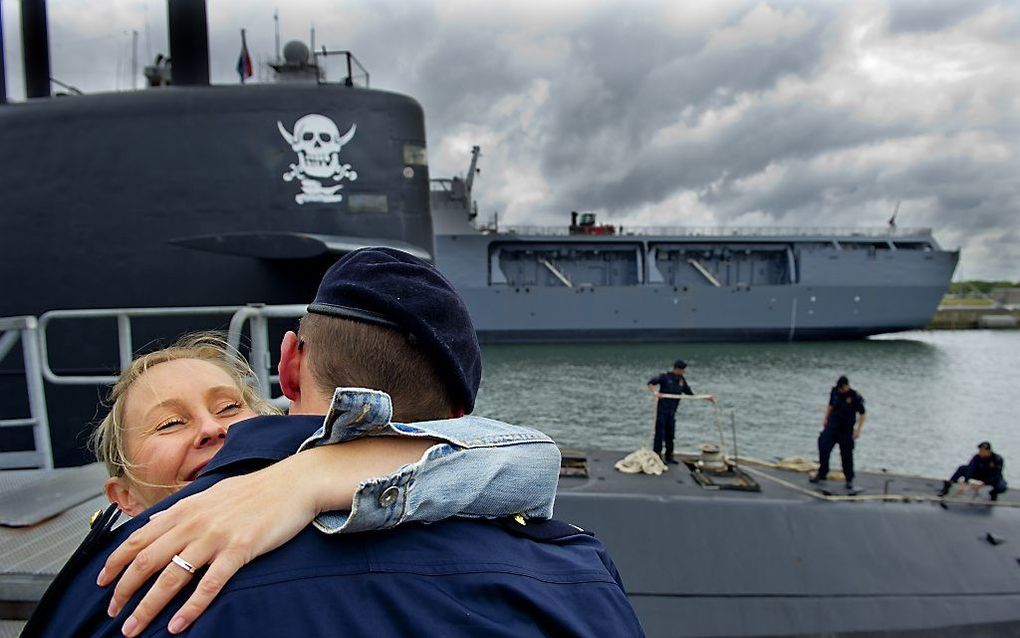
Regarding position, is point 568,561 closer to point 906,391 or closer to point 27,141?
point 27,141

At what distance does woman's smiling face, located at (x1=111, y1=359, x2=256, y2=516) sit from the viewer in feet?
4.74

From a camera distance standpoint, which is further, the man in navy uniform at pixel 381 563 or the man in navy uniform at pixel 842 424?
the man in navy uniform at pixel 842 424

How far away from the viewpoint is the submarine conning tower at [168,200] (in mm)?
5133

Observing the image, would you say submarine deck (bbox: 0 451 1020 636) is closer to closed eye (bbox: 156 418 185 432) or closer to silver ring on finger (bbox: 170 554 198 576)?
closed eye (bbox: 156 418 185 432)

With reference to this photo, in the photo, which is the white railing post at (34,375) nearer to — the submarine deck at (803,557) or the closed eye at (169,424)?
the closed eye at (169,424)

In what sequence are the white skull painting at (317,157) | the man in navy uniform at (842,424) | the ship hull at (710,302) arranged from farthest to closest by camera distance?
the ship hull at (710,302) < the man in navy uniform at (842,424) < the white skull painting at (317,157)

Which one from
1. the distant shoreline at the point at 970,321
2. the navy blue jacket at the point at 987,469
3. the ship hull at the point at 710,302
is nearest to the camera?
the navy blue jacket at the point at 987,469

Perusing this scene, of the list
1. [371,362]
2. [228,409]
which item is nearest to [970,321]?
[228,409]

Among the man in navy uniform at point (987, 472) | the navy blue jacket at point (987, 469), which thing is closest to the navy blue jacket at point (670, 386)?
the man in navy uniform at point (987, 472)

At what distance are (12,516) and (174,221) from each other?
2901 millimetres


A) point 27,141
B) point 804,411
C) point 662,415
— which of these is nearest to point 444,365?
point 27,141

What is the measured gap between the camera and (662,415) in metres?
8.64

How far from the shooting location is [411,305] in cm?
110

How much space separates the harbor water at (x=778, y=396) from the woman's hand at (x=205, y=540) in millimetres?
12910
